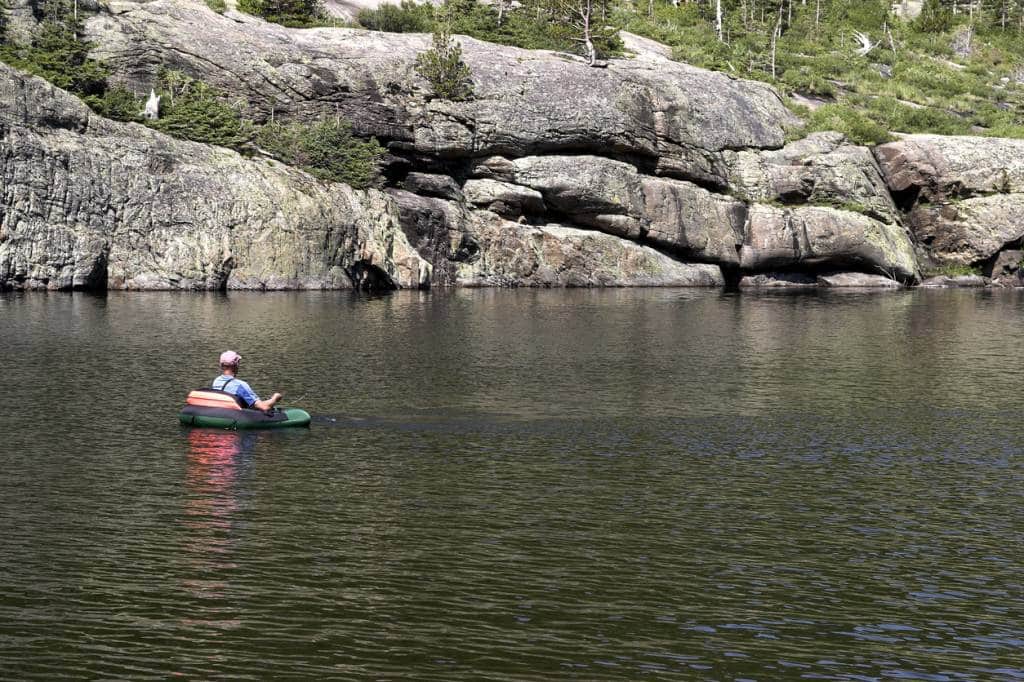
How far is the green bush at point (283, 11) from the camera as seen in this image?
81.0 m

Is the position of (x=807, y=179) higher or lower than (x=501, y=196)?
higher

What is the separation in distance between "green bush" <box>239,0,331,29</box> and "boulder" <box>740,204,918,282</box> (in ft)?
112

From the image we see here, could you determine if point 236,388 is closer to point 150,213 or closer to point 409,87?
point 150,213

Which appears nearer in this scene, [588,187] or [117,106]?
[117,106]

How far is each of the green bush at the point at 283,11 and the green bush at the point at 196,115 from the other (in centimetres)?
1210

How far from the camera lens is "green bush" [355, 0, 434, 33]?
8862 cm

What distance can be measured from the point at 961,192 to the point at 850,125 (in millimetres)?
9680

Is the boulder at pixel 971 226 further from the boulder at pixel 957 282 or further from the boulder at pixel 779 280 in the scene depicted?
the boulder at pixel 779 280

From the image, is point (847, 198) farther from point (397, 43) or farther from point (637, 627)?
point (637, 627)

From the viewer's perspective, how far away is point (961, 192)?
3310 inches

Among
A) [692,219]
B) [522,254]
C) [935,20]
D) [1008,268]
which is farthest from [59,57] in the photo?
[935,20]

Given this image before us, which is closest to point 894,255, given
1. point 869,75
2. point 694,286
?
point 694,286

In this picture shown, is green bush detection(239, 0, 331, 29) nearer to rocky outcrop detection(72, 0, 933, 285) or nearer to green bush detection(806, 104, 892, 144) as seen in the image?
rocky outcrop detection(72, 0, 933, 285)

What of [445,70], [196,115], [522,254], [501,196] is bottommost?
[522,254]
